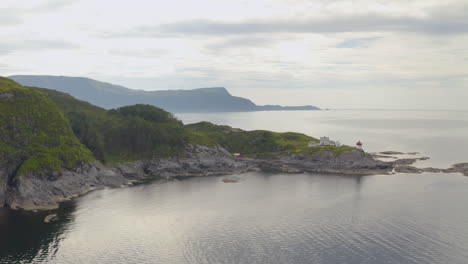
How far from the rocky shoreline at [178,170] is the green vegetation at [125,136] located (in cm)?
593

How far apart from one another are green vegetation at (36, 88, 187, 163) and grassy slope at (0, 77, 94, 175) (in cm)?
1353

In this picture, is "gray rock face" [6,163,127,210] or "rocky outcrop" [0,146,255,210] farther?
"rocky outcrop" [0,146,255,210]

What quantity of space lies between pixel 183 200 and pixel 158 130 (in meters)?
65.7

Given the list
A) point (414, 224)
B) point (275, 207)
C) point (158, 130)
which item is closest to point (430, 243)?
point (414, 224)

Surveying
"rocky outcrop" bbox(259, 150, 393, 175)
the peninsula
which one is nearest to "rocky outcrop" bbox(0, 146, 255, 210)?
the peninsula

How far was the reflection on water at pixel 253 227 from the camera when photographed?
221 feet

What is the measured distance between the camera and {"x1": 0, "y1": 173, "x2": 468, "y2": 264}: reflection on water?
67.3m

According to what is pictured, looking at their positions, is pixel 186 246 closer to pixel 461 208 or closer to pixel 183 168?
pixel 461 208

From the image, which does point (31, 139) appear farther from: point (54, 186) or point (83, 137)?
point (83, 137)

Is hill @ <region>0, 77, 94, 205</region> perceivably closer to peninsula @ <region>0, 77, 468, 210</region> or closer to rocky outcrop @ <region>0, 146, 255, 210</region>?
peninsula @ <region>0, 77, 468, 210</region>

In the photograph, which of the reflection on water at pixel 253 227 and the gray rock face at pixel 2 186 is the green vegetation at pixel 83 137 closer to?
the gray rock face at pixel 2 186

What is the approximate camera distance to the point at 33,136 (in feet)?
380

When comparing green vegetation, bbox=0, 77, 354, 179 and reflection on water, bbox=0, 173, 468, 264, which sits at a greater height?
green vegetation, bbox=0, 77, 354, 179

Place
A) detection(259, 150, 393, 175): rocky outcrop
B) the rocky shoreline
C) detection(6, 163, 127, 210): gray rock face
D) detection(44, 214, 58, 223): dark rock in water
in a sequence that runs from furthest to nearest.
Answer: detection(259, 150, 393, 175): rocky outcrop → the rocky shoreline → detection(6, 163, 127, 210): gray rock face → detection(44, 214, 58, 223): dark rock in water
